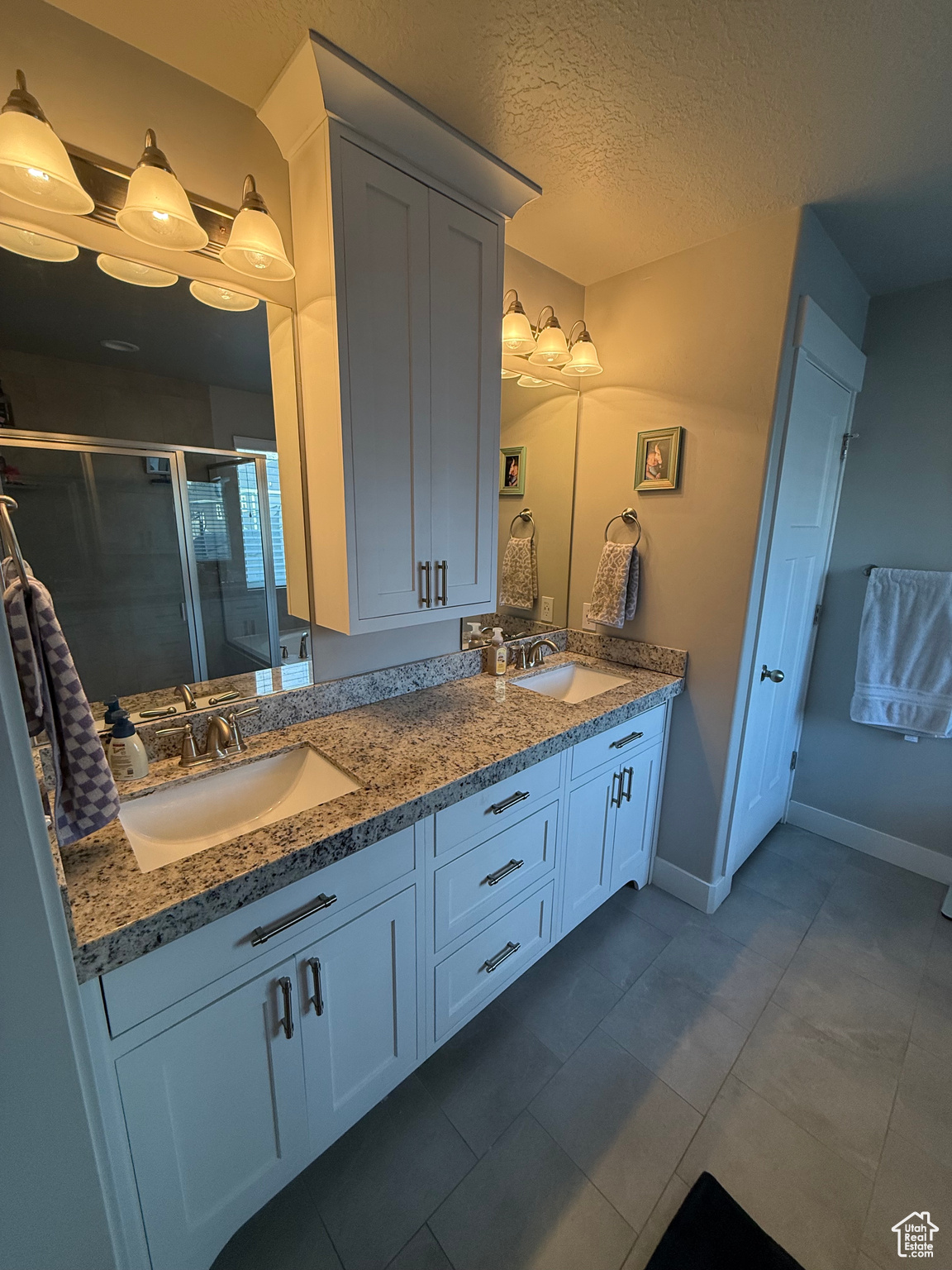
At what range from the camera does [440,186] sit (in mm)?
1246

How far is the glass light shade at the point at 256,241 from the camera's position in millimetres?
1071

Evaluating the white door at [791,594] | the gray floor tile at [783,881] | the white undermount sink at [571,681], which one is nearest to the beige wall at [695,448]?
the white door at [791,594]

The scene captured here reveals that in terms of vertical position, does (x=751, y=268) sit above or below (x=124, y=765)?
above

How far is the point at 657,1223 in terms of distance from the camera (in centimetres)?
108

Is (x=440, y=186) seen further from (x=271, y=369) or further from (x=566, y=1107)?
(x=566, y=1107)

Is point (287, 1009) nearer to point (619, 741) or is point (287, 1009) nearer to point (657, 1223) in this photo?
point (657, 1223)

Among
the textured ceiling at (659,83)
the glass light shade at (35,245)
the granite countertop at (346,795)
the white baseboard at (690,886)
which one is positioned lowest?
the white baseboard at (690,886)

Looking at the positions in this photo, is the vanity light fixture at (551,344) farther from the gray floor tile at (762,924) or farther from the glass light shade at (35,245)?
the gray floor tile at (762,924)

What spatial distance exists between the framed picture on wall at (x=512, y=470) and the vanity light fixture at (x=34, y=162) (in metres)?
1.40

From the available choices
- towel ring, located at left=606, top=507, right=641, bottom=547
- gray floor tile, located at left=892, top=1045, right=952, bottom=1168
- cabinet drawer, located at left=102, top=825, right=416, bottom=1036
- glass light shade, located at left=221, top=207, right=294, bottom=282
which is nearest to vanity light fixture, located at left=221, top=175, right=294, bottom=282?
glass light shade, located at left=221, top=207, right=294, bottom=282

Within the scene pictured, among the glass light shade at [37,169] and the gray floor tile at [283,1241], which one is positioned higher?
the glass light shade at [37,169]

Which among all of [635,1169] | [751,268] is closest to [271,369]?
[751,268]

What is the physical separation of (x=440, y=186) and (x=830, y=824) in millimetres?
3029

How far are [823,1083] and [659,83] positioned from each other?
8.36 ft
